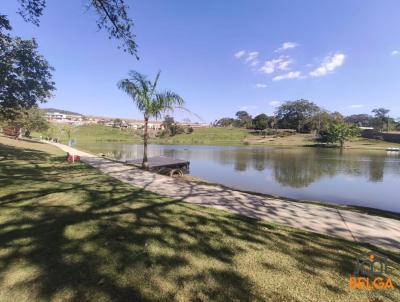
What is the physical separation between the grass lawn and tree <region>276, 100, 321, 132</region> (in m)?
99.7

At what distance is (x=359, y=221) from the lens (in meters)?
5.30

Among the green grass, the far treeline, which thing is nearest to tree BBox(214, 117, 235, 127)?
the far treeline

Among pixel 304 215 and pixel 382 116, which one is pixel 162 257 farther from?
pixel 382 116

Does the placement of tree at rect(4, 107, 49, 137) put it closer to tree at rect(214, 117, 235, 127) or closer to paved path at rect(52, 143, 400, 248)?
paved path at rect(52, 143, 400, 248)

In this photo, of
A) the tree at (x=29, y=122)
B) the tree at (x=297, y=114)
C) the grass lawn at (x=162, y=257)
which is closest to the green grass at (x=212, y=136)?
the tree at (x=297, y=114)

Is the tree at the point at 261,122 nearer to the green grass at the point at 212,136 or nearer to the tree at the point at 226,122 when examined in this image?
the green grass at the point at 212,136

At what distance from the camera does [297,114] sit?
10388cm

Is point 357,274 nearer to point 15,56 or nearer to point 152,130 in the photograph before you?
point 15,56

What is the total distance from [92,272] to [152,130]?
338ft

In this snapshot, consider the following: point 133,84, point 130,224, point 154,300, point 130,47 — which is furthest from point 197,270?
point 133,84

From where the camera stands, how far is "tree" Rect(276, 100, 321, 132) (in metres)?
99.3

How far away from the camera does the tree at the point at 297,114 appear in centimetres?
9931

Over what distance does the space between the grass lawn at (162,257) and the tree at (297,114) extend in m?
99.7

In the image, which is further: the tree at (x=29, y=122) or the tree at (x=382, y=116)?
the tree at (x=382, y=116)
